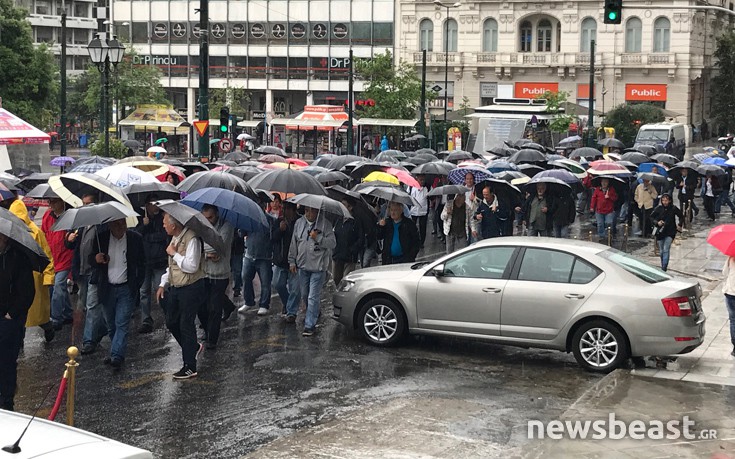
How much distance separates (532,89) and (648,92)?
7565mm

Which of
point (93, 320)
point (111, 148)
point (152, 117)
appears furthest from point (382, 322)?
point (152, 117)

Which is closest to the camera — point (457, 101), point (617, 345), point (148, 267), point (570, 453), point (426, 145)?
point (570, 453)

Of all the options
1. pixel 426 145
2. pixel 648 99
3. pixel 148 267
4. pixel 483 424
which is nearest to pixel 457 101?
pixel 648 99

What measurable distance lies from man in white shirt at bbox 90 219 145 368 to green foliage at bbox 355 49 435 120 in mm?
45271

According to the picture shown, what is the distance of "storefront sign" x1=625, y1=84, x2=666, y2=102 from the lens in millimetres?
69250

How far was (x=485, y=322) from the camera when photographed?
42.1 ft

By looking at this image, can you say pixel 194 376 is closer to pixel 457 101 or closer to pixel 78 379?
pixel 78 379

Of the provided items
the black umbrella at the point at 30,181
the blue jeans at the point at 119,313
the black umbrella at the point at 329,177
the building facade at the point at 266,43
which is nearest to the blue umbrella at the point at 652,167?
the black umbrella at the point at 329,177

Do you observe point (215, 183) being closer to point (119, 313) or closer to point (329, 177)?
point (119, 313)

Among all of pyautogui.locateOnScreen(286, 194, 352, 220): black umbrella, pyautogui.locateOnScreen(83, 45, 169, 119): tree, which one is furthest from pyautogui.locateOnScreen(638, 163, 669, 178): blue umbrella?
pyautogui.locateOnScreen(83, 45, 169, 119): tree

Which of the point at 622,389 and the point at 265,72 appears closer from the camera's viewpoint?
the point at 622,389

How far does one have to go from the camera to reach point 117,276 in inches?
481

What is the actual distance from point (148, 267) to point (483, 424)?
6.88 metres

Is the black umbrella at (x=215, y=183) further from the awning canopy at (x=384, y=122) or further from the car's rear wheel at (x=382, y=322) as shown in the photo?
the awning canopy at (x=384, y=122)
